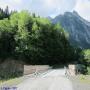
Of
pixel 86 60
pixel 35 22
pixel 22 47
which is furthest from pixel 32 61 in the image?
pixel 86 60

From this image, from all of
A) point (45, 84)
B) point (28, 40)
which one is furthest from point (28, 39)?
point (45, 84)

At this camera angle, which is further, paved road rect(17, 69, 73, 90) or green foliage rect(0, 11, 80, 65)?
green foliage rect(0, 11, 80, 65)

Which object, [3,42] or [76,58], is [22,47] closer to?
[3,42]

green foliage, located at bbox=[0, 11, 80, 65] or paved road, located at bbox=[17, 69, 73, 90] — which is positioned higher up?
green foliage, located at bbox=[0, 11, 80, 65]

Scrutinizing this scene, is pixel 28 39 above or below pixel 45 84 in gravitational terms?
above

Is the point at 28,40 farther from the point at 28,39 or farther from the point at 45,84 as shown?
the point at 45,84

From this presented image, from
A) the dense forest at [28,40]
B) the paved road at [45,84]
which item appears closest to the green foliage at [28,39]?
the dense forest at [28,40]

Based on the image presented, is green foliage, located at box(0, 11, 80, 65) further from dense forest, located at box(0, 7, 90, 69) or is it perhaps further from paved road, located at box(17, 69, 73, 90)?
paved road, located at box(17, 69, 73, 90)

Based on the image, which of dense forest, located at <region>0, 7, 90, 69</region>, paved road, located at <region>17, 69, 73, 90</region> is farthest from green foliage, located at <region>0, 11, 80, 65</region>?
paved road, located at <region>17, 69, 73, 90</region>

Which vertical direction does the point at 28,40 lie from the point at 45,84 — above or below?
above

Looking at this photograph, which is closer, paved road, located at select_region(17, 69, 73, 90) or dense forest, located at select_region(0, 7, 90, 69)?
paved road, located at select_region(17, 69, 73, 90)

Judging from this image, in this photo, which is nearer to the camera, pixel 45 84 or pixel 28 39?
pixel 45 84

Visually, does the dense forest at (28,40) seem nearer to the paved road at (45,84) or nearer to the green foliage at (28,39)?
the green foliage at (28,39)

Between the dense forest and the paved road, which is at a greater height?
the dense forest
